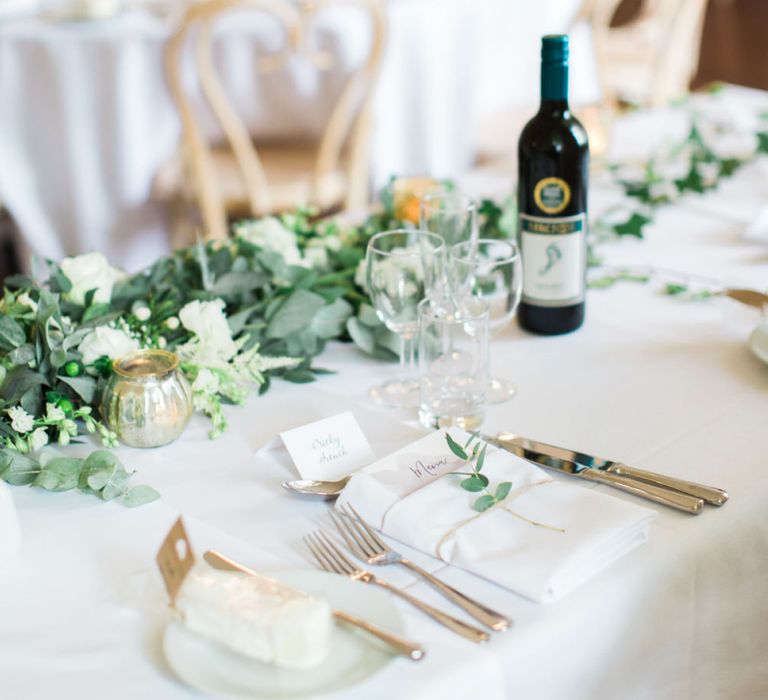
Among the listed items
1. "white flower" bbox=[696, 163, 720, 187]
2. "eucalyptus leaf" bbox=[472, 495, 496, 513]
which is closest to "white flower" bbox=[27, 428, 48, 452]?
"eucalyptus leaf" bbox=[472, 495, 496, 513]

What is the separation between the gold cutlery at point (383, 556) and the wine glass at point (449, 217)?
0.50 m

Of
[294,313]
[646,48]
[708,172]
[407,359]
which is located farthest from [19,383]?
[646,48]

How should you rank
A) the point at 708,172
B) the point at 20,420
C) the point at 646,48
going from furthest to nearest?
the point at 646,48 < the point at 708,172 < the point at 20,420

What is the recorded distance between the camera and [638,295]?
1.48 metres

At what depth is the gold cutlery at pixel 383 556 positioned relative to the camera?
788 mm

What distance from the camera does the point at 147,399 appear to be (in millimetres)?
1070

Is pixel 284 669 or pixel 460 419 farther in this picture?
pixel 460 419

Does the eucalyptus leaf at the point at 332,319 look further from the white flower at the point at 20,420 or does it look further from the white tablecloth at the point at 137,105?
the white tablecloth at the point at 137,105

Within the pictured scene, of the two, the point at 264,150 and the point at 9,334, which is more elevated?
the point at 9,334

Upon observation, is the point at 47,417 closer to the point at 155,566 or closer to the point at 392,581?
the point at 155,566

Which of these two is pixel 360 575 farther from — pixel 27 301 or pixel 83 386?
pixel 27 301

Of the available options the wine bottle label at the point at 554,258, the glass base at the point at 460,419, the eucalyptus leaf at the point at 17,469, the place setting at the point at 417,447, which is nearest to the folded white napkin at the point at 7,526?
the place setting at the point at 417,447

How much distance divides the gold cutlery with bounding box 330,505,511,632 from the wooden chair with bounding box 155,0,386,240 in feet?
5.94

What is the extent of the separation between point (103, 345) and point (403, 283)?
1.11 feet
